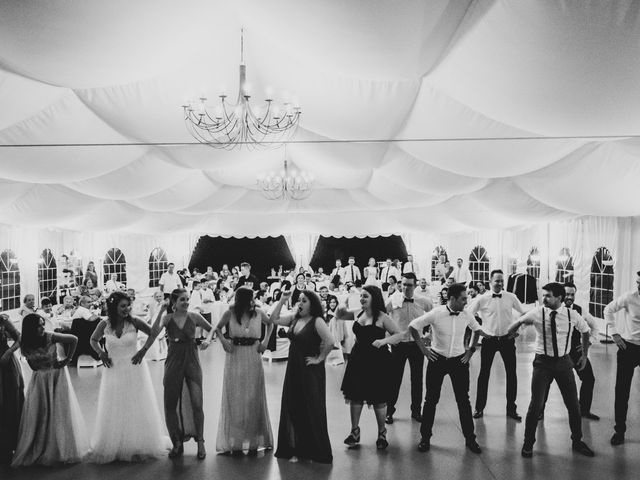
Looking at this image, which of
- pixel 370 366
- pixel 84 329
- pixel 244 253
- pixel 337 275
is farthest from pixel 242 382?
pixel 244 253

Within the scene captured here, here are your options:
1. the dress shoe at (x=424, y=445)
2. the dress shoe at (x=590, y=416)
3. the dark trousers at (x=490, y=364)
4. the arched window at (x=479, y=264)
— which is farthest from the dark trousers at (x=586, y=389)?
the arched window at (x=479, y=264)

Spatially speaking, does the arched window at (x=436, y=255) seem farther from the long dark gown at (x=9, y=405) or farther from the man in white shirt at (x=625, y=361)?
the long dark gown at (x=9, y=405)

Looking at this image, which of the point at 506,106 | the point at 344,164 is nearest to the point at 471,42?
the point at 506,106

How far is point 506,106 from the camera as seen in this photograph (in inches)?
164

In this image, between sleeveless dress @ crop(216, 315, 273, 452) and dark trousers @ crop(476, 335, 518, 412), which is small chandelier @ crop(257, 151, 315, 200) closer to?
dark trousers @ crop(476, 335, 518, 412)

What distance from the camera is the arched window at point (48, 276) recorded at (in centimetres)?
1287

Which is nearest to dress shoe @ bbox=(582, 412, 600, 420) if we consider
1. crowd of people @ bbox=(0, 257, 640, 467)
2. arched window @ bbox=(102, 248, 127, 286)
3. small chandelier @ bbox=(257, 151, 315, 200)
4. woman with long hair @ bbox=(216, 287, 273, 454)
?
crowd of people @ bbox=(0, 257, 640, 467)

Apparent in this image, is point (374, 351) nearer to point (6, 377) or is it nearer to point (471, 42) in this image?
point (471, 42)

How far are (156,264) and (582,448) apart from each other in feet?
52.5

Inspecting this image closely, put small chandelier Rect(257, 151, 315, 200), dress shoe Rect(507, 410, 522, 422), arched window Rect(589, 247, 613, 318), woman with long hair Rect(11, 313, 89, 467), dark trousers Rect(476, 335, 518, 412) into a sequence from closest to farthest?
woman with long hair Rect(11, 313, 89, 467), dress shoe Rect(507, 410, 522, 422), dark trousers Rect(476, 335, 518, 412), small chandelier Rect(257, 151, 315, 200), arched window Rect(589, 247, 613, 318)

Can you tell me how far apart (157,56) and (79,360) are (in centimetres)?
480

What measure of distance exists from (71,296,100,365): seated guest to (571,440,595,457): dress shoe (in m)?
6.10

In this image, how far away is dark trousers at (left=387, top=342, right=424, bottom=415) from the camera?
4953mm

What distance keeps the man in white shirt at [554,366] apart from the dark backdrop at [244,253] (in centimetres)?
1574
